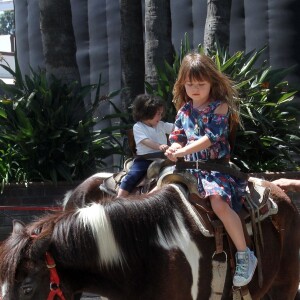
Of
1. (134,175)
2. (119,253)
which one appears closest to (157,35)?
(134,175)

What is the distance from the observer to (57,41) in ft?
32.6

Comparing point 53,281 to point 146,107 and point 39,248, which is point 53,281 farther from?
point 146,107

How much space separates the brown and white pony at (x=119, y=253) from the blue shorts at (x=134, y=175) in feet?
3.59

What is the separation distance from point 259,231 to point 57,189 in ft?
14.3

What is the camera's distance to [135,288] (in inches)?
164

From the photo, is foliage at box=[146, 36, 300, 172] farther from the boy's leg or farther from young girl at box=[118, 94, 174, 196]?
the boy's leg

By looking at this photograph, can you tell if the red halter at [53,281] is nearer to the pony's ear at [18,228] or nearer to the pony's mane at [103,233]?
the pony's mane at [103,233]

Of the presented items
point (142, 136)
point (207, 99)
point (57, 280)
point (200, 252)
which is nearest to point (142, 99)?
point (142, 136)

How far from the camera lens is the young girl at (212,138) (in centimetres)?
455

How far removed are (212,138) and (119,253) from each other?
3.37 feet

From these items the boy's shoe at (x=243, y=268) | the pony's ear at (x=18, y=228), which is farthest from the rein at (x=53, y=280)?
the boy's shoe at (x=243, y=268)

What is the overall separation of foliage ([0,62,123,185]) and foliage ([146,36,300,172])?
3.89ft

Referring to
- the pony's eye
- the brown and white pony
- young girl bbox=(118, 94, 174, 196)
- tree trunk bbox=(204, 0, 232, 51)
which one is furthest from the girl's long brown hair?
tree trunk bbox=(204, 0, 232, 51)

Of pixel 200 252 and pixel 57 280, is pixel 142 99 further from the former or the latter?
pixel 57 280
